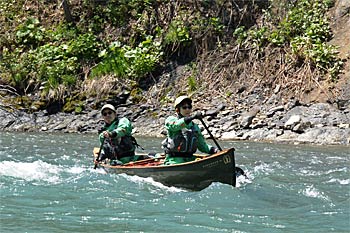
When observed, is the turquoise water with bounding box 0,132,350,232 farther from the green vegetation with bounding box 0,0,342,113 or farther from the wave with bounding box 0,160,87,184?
the green vegetation with bounding box 0,0,342,113

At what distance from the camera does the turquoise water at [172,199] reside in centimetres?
580

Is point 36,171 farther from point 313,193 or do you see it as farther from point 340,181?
point 340,181

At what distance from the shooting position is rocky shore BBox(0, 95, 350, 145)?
1332 centimetres

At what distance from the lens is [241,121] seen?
47.5ft

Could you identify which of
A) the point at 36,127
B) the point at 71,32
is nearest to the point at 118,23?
the point at 71,32

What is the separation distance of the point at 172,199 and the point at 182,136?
1.22 metres

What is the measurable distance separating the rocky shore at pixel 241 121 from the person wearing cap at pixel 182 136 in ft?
18.3

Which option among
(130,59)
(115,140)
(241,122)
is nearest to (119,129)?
(115,140)

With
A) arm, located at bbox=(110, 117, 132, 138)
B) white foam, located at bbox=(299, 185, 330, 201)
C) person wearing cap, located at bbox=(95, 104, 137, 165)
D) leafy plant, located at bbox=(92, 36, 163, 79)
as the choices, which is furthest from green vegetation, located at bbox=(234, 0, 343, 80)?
arm, located at bbox=(110, 117, 132, 138)

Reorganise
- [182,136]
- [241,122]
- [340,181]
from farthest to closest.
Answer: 1. [241,122]
2. [340,181]
3. [182,136]

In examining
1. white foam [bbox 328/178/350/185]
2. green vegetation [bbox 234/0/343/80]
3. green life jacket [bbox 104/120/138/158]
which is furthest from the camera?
green vegetation [bbox 234/0/343/80]

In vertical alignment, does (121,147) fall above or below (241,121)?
below

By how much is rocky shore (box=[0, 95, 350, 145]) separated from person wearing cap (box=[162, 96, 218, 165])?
5.59 meters

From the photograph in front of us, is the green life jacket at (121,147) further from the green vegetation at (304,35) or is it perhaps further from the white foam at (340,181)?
→ the green vegetation at (304,35)
